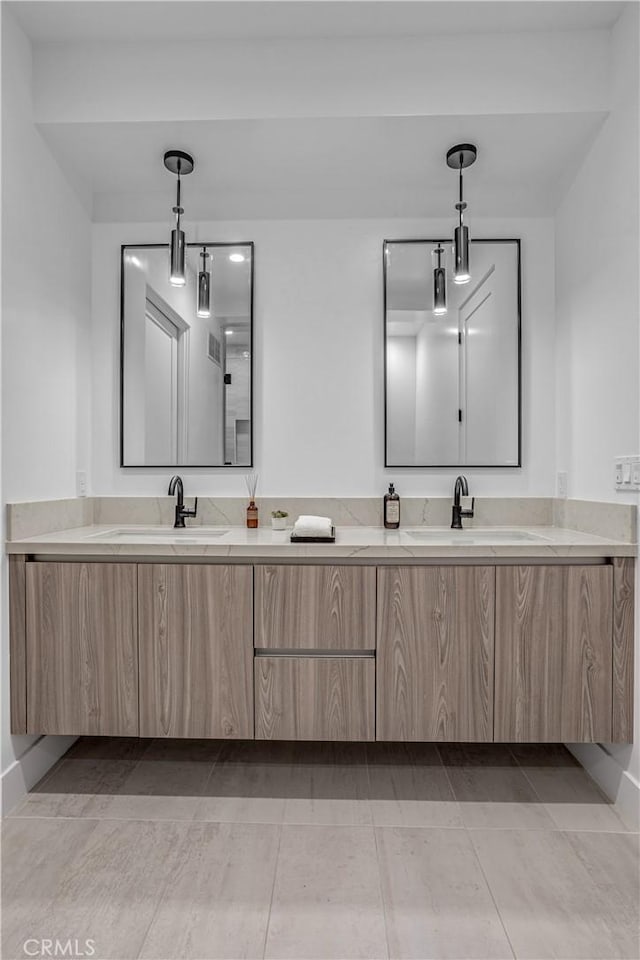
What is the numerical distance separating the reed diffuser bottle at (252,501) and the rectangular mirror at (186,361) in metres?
0.07

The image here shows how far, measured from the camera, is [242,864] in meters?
1.48

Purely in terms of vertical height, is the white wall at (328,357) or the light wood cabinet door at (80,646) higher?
the white wall at (328,357)

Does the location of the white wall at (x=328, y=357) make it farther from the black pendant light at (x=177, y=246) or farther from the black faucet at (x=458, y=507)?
the black pendant light at (x=177, y=246)

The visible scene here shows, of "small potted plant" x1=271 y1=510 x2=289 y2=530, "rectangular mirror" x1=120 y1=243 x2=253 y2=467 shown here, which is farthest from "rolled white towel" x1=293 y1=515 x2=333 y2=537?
"rectangular mirror" x1=120 y1=243 x2=253 y2=467

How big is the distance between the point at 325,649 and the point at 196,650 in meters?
0.44

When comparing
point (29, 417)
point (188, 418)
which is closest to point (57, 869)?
point (29, 417)

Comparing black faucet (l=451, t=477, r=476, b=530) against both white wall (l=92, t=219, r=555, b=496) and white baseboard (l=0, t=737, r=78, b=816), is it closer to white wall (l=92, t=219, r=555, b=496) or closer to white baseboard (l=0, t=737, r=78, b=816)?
white wall (l=92, t=219, r=555, b=496)

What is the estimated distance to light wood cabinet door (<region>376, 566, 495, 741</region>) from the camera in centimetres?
176

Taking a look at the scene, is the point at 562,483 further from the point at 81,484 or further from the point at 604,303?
the point at 81,484

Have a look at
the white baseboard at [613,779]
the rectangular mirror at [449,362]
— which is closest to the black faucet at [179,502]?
the rectangular mirror at [449,362]

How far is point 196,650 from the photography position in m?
1.79

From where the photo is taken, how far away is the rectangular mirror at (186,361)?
2414 millimetres

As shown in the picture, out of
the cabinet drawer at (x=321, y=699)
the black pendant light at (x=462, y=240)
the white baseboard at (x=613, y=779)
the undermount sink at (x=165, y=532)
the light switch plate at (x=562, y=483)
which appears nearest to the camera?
the white baseboard at (x=613, y=779)

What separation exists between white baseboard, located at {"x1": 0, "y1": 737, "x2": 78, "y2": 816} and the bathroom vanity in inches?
5.1
